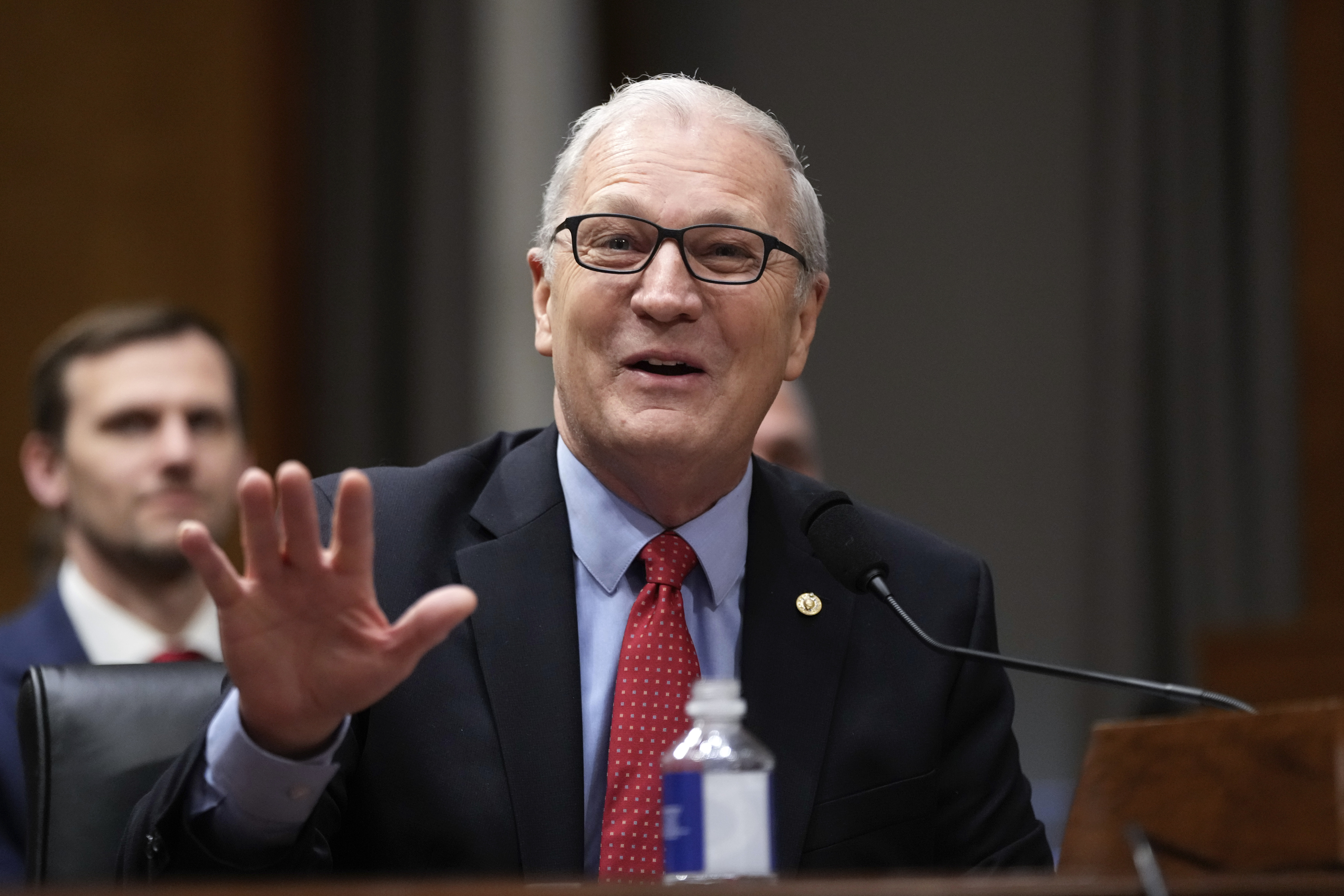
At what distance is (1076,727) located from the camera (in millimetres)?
4566

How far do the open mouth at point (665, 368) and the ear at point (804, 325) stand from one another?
186 mm

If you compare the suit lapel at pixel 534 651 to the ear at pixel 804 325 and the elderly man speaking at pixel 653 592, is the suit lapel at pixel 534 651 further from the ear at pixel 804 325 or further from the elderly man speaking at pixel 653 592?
the ear at pixel 804 325

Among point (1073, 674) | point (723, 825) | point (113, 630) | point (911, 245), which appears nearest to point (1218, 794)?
point (1073, 674)

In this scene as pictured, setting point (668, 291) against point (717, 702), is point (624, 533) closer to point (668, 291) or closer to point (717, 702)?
point (668, 291)

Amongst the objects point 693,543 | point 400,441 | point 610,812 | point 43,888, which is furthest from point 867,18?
point 43,888

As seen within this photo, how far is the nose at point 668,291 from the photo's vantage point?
5.67 feet

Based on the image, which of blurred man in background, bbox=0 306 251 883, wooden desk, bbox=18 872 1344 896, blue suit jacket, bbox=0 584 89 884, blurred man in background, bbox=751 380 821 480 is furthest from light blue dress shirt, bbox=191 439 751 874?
blurred man in background, bbox=0 306 251 883

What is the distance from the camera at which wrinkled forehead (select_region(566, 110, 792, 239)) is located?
1.76 metres

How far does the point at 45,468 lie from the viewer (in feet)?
10.1

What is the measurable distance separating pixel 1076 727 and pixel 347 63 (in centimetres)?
317

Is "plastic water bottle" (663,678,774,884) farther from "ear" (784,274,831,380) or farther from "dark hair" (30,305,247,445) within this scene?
"dark hair" (30,305,247,445)

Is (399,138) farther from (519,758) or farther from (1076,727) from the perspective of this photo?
(519,758)

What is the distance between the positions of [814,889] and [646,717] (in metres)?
0.70

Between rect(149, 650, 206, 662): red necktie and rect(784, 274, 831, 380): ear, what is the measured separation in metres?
0.83
